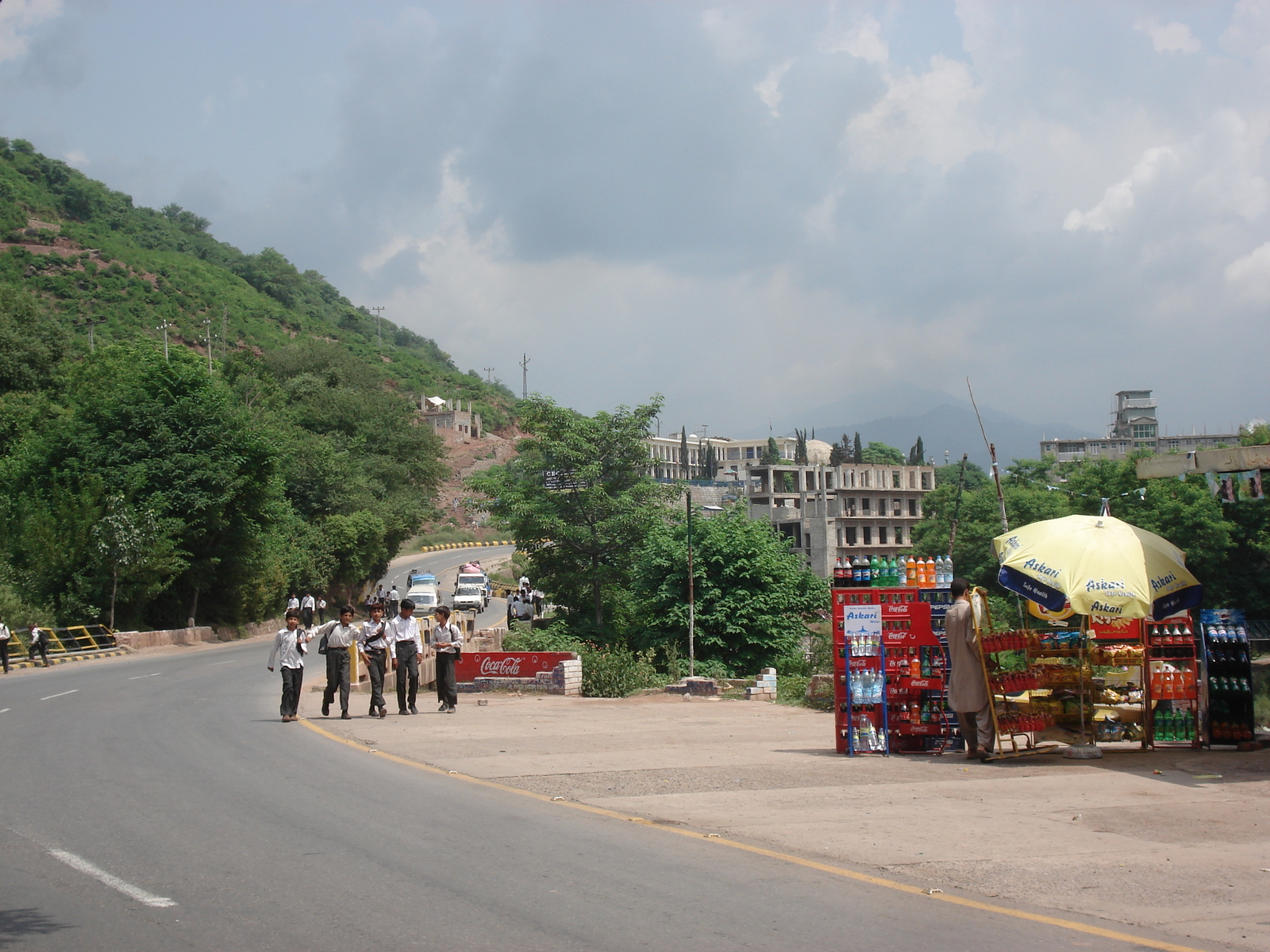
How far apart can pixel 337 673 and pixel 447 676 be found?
2.10 m

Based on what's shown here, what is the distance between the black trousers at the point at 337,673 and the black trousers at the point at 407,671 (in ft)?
3.15

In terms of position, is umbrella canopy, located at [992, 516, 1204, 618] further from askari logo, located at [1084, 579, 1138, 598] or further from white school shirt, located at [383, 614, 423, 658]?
white school shirt, located at [383, 614, 423, 658]

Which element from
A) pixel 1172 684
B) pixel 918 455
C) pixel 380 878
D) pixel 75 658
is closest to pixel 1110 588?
pixel 1172 684

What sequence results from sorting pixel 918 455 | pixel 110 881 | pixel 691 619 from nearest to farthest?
pixel 110 881 < pixel 691 619 < pixel 918 455

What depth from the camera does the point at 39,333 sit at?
253 ft

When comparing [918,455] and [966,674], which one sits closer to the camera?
[966,674]

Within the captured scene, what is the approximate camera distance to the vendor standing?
11.5 m

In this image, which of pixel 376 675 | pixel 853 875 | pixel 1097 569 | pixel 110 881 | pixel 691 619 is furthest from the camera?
pixel 691 619

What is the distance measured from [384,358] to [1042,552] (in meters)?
166

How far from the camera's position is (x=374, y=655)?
58.5ft

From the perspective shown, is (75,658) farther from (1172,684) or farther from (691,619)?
(1172,684)

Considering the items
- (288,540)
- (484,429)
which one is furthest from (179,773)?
(484,429)

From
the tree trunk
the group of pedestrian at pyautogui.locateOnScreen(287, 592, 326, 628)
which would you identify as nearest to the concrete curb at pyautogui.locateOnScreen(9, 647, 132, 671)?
the tree trunk

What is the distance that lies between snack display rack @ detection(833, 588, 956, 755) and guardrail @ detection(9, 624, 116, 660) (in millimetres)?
31642
